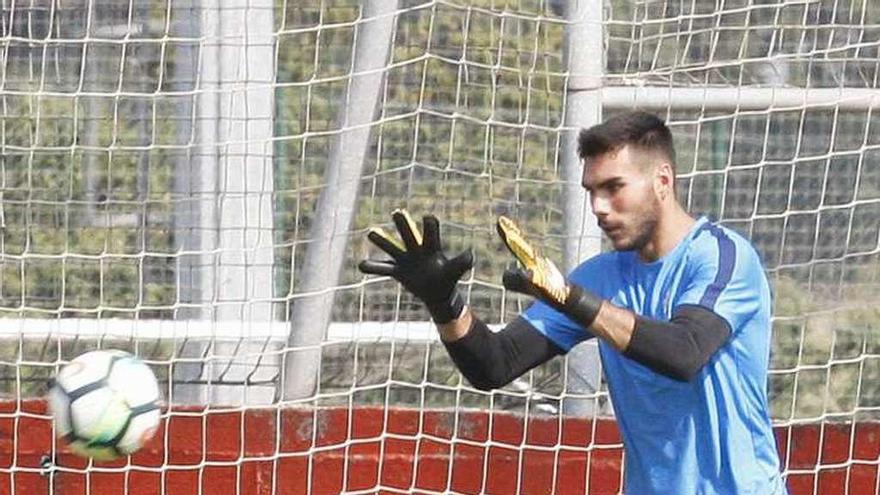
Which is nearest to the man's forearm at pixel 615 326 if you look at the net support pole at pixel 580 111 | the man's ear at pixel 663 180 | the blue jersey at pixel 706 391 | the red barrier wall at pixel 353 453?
the blue jersey at pixel 706 391

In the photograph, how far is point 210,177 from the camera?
6754mm

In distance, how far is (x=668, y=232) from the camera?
4977mm

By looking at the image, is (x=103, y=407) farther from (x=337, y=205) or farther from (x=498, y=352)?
(x=337, y=205)

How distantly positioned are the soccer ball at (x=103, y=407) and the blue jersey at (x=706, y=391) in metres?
1.38

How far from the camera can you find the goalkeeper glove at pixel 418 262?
189 inches

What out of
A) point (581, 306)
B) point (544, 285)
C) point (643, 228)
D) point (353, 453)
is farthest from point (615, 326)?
point (353, 453)

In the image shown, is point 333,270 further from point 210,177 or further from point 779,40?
point 779,40

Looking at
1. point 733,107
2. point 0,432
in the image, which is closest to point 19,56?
point 0,432

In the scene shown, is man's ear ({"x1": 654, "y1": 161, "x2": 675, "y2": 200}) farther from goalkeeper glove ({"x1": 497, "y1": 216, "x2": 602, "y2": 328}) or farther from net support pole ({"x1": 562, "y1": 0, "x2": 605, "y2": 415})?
net support pole ({"x1": 562, "y1": 0, "x2": 605, "y2": 415})

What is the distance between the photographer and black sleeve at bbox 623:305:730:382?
461 centimetres

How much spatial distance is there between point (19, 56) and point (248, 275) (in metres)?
1.11

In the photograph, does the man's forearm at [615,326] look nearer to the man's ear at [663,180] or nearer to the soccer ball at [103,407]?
the man's ear at [663,180]

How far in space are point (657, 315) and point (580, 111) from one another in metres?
1.84

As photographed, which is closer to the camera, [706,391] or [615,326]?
[615,326]
